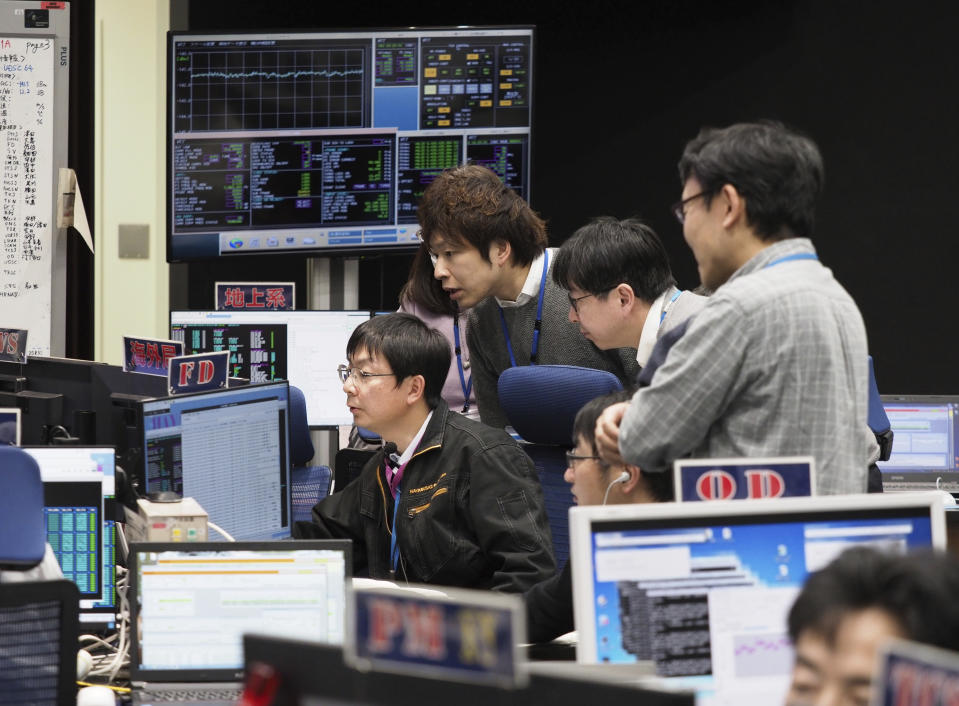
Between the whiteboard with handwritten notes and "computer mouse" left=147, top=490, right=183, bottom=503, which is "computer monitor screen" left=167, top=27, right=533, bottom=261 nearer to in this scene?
the whiteboard with handwritten notes

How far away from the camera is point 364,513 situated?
2.84 m

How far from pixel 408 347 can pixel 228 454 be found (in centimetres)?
47

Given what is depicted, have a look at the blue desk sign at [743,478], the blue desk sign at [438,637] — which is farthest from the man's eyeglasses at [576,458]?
the blue desk sign at [438,637]

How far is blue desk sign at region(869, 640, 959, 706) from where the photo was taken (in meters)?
0.70

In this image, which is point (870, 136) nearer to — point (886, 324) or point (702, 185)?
point (886, 324)

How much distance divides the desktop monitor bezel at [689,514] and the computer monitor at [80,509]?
1230 mm

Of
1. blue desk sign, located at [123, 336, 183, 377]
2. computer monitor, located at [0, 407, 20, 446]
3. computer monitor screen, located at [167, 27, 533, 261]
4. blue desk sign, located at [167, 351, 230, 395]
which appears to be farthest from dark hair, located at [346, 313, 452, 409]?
computer monitor screen, located at [167, 27, 533, 261]

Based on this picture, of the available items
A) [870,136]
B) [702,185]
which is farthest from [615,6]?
[702,185]

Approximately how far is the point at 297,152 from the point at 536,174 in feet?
4.54

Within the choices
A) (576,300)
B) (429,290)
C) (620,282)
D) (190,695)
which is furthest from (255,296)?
(190,695)

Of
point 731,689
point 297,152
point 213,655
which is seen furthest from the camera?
point 297,152

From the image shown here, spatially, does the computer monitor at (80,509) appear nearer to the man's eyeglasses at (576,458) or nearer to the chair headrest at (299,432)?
the man's eyeglasses at (576,458)

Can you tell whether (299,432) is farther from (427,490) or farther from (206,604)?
(206,604)

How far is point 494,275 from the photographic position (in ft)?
11.0
